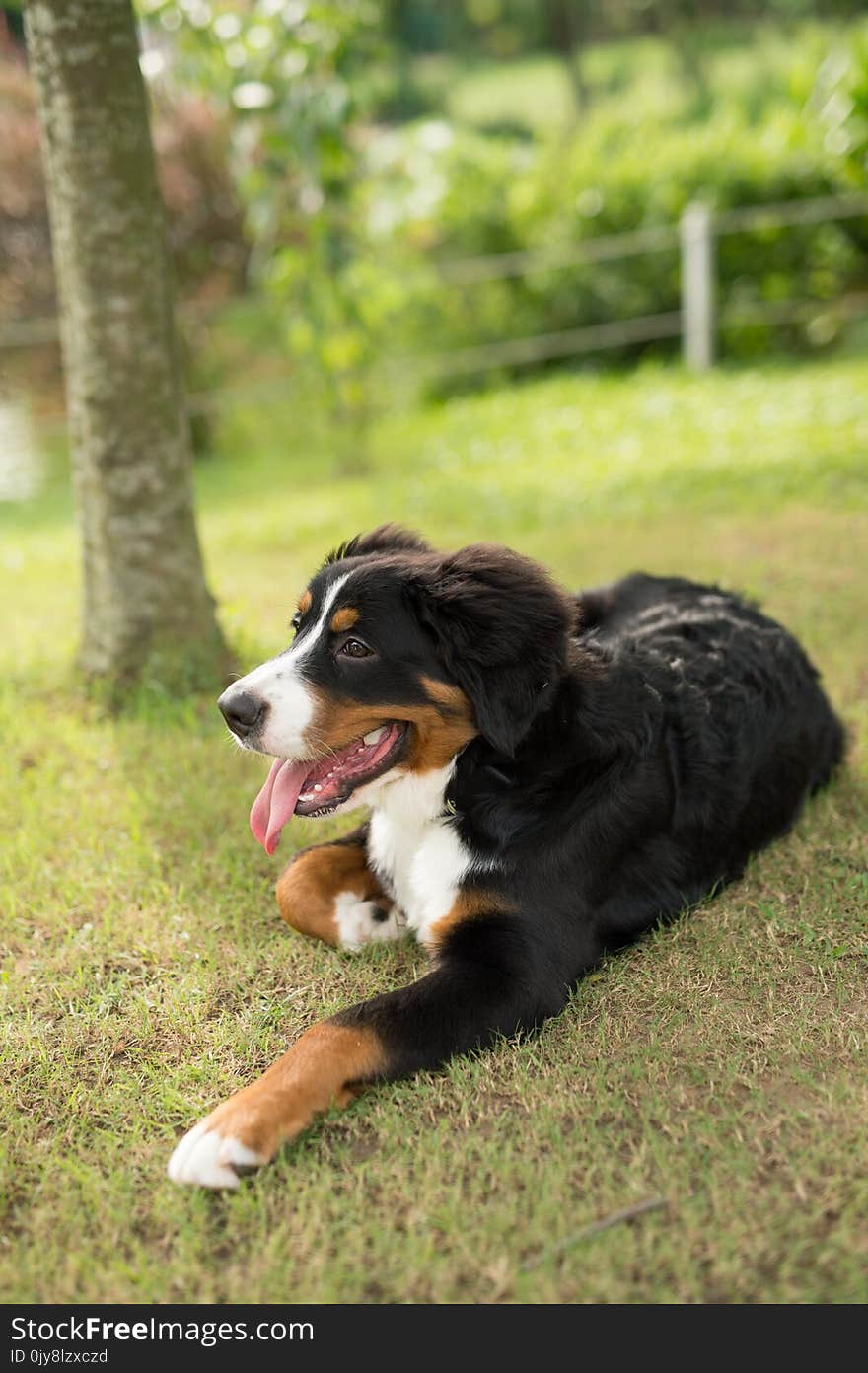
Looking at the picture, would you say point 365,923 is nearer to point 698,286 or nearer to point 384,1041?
point 384,1041

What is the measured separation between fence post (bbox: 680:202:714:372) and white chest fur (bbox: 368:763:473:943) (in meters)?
9.98

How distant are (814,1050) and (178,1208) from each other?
1496 millimetres

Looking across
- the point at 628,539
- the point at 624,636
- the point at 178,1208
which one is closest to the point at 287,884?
the point at 178,1208

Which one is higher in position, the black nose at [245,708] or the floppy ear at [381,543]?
the floppy ear at [381,543]

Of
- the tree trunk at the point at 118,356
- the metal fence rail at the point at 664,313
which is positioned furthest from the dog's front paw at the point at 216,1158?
the metal fence rail at the point at 664,313

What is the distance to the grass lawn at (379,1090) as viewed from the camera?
7.83 ft

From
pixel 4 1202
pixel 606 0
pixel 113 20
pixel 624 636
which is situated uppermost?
pixel 606 0

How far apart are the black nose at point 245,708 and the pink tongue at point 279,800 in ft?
0.72

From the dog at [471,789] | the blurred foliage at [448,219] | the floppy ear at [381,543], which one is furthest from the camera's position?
the blurred foliage at [448,219]

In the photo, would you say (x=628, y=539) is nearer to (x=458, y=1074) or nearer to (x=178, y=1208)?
(x=458, y=1074)

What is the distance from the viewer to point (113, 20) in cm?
476

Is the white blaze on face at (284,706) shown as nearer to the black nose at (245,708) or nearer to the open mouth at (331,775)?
the black nose at (245,708)

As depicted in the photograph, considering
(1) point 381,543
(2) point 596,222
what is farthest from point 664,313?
(1) point 381,543

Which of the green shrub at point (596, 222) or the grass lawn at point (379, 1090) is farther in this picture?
the green shrub at point (596, 222)
